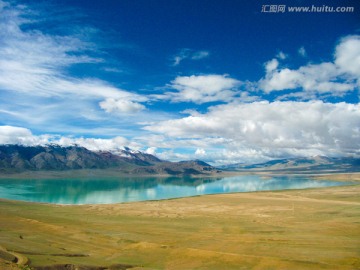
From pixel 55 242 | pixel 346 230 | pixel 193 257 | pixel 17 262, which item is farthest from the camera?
pixel 346 230

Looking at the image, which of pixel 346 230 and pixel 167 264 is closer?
pixel 167 264

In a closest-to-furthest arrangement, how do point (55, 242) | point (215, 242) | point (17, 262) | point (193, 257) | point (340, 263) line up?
point (17, 262)
point (340, 263)
point (193, 257)
point (55, 242)
point (215, 242)

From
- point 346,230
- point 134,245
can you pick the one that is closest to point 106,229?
point 134,245

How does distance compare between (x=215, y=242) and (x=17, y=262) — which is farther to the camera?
(x=215, y=242)

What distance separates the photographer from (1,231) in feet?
183

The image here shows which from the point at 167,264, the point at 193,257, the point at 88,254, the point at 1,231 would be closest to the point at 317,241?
the point at 193,257

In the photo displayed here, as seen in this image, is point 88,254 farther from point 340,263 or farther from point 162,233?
point 340,263

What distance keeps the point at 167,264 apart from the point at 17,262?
61.5ft

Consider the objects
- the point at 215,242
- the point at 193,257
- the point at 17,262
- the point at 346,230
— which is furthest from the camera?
the point at 346,230

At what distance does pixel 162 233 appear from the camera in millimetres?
63250

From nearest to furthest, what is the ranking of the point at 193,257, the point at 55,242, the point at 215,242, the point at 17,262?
the point at 17,262 < the point at 193,257 < the point at 55,242 < the point at 215,242

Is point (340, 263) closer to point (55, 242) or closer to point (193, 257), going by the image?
point (193, 257)

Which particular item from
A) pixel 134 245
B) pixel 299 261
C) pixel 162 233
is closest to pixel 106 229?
pixel 162 233

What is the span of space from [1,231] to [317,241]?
187 ft
